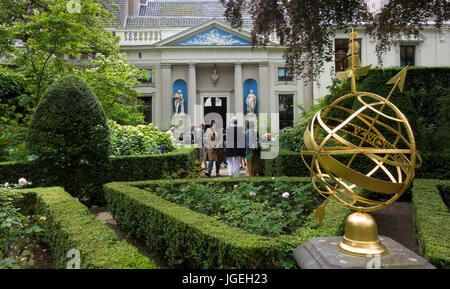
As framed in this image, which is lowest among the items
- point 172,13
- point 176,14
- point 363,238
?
point 363,238

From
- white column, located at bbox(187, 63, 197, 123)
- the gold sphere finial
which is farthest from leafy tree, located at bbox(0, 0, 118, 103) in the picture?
white column, located at bbox(187, 63, 197, 123)

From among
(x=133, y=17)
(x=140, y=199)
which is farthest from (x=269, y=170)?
(x=133, y=17)

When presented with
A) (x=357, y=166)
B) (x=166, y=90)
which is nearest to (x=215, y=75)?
(x=166, y=90)

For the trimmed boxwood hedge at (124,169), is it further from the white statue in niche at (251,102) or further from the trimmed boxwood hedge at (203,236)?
the white statue in niche at (251,102)

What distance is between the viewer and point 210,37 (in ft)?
77.2

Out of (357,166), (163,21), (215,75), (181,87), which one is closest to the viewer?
(357,166)

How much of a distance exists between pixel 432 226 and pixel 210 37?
22.4 metres

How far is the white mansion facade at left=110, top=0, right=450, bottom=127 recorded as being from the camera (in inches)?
900

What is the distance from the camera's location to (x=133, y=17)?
28.1 meters

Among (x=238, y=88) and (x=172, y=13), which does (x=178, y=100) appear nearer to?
(x=238, y=88)

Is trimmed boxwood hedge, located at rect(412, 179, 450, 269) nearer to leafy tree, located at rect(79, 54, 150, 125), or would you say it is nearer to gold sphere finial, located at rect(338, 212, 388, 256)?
gold sphere finial, located at rect(338, 212, 388, 256)

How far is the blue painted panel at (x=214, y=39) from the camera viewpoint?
920 inches

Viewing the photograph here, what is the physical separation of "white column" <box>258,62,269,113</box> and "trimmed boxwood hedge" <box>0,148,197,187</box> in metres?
16.1
